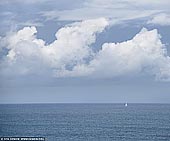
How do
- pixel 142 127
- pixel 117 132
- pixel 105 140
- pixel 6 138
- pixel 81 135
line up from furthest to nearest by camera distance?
pixel 142 127
pixel 117 132
pixel 81 135
pixel 105 140
pixel 6 138

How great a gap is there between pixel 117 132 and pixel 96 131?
1379 mm

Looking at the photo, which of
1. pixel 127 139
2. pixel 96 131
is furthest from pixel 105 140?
pixel 96 131

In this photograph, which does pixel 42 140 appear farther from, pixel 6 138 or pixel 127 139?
pixel 127 139

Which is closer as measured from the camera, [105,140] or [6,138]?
[6,138]

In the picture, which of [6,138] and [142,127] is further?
[142,127]

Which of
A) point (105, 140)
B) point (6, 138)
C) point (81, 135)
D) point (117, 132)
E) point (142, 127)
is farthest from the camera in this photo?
point (142, 127)

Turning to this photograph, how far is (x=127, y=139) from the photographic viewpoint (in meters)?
20.6

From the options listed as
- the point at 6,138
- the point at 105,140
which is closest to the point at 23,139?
the point at 6,138

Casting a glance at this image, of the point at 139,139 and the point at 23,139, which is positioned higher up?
the point at 23,139

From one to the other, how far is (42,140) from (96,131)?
15.3 m

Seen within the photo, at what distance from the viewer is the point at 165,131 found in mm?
24047

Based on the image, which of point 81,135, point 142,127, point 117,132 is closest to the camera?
point 81,135

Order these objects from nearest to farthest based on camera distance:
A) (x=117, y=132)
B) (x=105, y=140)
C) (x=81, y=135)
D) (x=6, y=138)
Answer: (x=6, y=138) < (x=105, y=140) < (x=81, y=135) < (x=117, y=132)

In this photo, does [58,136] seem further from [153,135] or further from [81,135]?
[153,135]
